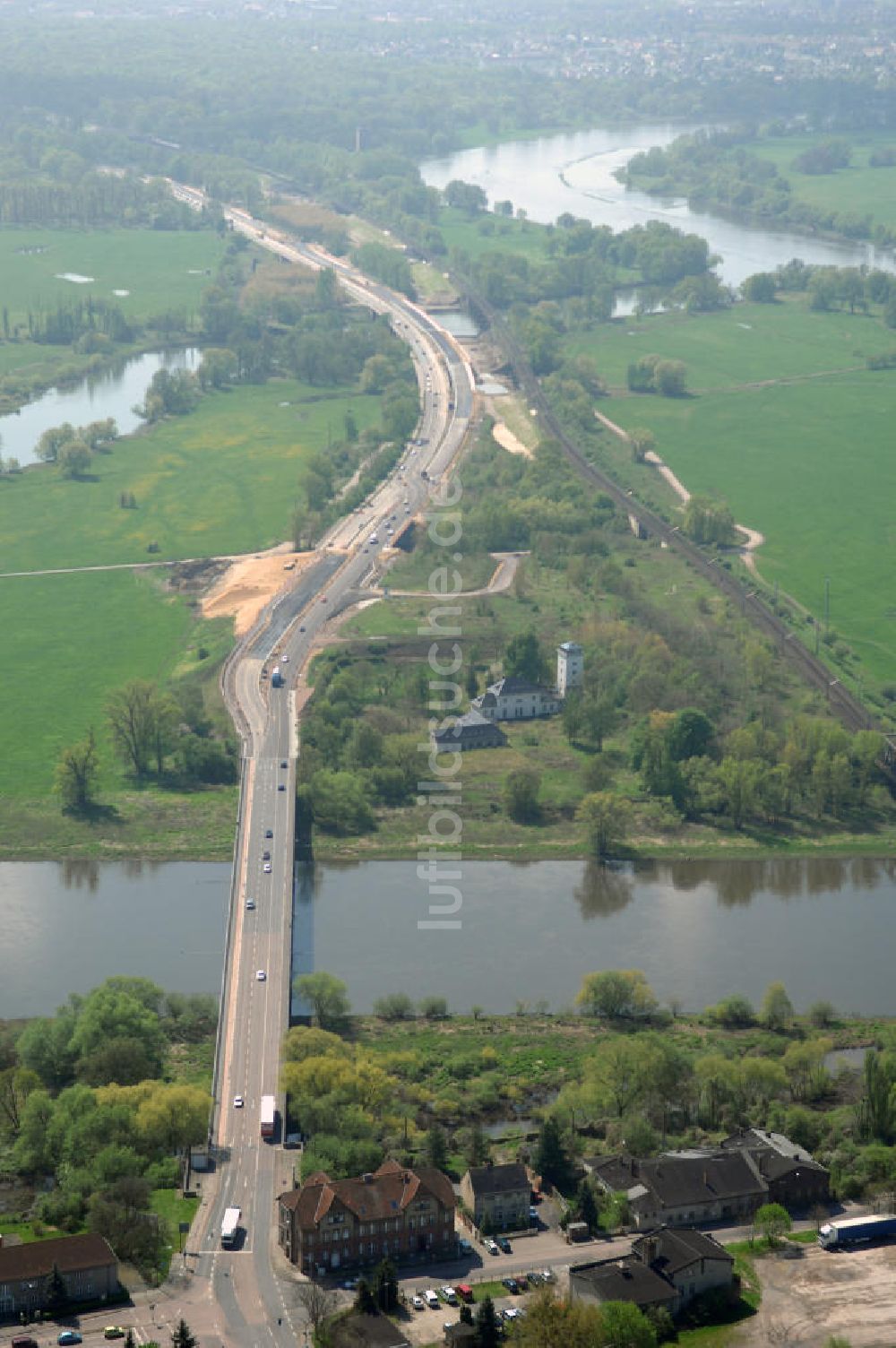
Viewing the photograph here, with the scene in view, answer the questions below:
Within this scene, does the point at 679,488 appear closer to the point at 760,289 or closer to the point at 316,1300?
the point at 760,289

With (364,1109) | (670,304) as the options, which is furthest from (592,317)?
(364,1109)

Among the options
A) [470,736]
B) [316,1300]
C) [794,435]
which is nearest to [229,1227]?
[316,1300]

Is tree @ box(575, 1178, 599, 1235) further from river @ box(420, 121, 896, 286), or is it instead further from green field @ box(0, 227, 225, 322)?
river @ box(420, 121, 896, 286)

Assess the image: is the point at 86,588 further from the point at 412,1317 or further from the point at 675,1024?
the point at 412,1317

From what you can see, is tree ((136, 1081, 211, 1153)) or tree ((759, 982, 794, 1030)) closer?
tree ((136, 1081, 211, 1153))

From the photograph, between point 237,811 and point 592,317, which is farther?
point 592,317

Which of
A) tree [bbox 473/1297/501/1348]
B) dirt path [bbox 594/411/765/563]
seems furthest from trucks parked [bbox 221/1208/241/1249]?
dirt path [bbox 594/411/765/563]
